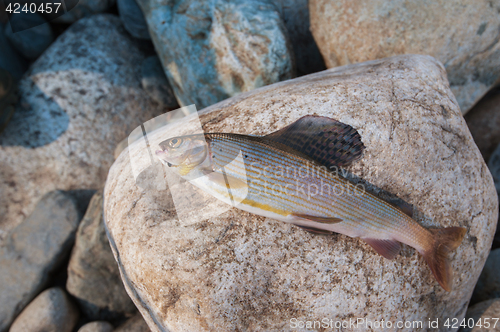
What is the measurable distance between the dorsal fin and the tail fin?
106cm

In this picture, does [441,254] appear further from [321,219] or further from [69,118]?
[69,118]

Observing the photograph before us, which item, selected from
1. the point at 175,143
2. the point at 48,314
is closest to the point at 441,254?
the point at 175,143

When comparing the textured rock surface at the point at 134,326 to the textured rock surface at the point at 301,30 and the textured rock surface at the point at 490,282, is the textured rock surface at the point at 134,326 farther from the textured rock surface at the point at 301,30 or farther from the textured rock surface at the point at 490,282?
the textured rock surface at the point at 301,30

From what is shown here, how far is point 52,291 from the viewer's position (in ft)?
13.4

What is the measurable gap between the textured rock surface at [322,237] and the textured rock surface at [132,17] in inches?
123

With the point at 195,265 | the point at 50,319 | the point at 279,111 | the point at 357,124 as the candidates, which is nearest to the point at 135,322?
the point at 50,319

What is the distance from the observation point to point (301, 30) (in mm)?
5270

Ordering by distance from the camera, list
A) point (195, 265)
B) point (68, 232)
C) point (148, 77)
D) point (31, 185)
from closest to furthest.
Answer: point (195, 265), point (68, 232), point (31, 185), point (148, 77)

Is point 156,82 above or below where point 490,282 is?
above

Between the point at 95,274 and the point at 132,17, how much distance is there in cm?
448

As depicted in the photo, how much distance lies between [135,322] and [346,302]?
2.98 metres

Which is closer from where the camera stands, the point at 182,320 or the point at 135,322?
the point at 182,320

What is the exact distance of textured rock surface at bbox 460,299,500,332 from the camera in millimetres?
3209

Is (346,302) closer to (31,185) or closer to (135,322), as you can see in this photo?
(135,322)
